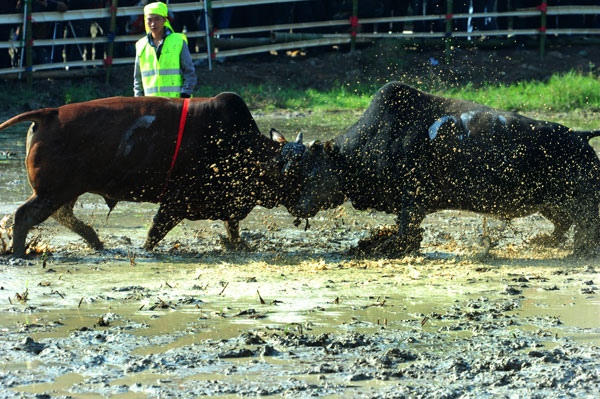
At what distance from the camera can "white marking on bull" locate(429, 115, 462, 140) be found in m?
7.23

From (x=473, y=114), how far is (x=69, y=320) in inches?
146

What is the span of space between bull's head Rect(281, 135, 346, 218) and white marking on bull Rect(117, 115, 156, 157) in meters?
1.07

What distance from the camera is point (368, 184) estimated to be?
738cm

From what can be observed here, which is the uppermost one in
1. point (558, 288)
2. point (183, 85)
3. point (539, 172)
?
point (183, 85)

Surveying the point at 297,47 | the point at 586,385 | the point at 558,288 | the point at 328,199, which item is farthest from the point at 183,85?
the point at 297,47

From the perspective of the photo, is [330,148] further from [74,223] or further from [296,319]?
[296,319]

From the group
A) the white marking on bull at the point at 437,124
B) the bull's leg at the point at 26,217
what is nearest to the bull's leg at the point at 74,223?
the bull's leg at the point at 26,217

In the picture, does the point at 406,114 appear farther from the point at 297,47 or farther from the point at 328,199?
the point at 297,47

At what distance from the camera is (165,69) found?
27.0 ft

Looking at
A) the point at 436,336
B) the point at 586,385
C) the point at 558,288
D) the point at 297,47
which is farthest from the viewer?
the point at 297,47

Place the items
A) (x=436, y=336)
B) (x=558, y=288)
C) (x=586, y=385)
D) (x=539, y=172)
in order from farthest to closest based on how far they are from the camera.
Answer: (x=539, y=172)
(x=558, y=288)
(x=436, y=336)
(x=586, y=385)

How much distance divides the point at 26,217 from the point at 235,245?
1.64m

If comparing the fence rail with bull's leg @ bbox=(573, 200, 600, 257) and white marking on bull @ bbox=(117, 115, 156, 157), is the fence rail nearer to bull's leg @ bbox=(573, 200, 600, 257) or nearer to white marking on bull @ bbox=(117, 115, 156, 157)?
white marking on bull @ bbox=(117, 115, 156, 157)

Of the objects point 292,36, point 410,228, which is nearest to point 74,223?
point 410,228
